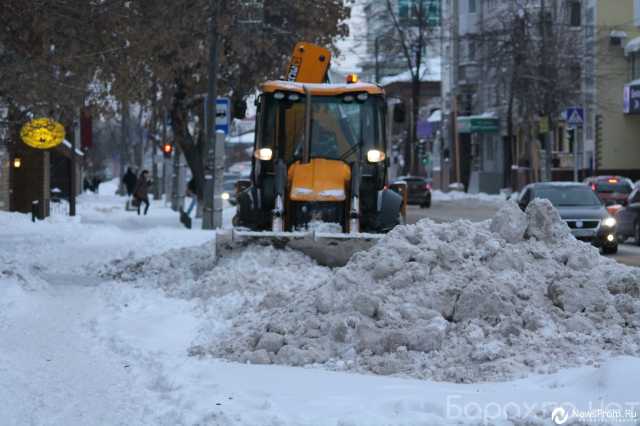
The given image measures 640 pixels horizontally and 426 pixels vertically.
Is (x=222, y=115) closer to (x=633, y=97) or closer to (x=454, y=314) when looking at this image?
(x=454, y=314)

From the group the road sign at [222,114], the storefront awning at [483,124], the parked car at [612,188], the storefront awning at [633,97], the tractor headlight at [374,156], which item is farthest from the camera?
the storefront awning at [483,124]

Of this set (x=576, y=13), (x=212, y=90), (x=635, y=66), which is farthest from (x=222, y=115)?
(x=576, y=13)

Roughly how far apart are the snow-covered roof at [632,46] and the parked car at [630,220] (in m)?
36.0

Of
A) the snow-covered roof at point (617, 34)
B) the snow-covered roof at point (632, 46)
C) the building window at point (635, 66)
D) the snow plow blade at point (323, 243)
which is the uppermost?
the snow-covered roof at point (617, 34)

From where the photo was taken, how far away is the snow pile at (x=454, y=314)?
10.1m

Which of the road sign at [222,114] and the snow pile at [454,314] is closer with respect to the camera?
the snow pile at [454,314]

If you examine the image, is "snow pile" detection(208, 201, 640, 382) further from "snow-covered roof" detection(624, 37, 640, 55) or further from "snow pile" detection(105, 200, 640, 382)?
"snow-covered roof" detection(624, 37, 640, 55)

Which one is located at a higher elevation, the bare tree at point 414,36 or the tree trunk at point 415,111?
the bare tree at point 414,36

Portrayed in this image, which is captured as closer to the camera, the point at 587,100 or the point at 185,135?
the point at 185,135

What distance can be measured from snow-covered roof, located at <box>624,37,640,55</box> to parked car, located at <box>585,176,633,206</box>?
21.4 metres

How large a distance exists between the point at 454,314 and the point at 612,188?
111 feet

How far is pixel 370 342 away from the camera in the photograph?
34.5 ft

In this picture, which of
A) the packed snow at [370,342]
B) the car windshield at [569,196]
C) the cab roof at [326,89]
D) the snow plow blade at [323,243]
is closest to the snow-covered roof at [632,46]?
the car windshield at [569,196]

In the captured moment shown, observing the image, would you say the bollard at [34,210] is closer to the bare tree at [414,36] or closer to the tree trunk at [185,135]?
the tree trunk at [185,135]
